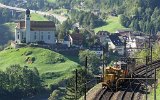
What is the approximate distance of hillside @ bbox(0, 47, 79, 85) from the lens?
86175 millimetres

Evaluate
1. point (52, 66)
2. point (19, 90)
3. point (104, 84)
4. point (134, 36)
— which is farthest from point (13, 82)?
point (134, 36)

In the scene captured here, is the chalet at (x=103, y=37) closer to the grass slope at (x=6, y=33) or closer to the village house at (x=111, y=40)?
the village house at (x=111, y=40)

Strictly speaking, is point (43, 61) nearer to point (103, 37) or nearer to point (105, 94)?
point (103, 37)

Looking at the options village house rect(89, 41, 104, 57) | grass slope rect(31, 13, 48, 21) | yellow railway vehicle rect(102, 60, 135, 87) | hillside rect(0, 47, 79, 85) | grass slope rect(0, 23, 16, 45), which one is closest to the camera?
yellow railway vehicle rect(102, 60, 135, 87)

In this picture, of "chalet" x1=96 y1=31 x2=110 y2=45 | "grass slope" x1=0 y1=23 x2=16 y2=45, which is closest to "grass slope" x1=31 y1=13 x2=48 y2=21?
"grass slope" x1=0 y1=23 x2=16 y2=45

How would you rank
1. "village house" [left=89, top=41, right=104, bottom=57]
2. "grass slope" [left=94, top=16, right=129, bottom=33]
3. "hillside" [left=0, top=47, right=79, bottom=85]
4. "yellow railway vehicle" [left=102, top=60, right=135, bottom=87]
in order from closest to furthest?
"yellow railway vehicle" [left=102, top=60, right=135, bottom=87], "hillside" [left=0, top=47, right=79, bottom=85], "village house" [left=89, top=41, right=104, bottom=57], "grass slope" [left=94, top=16, right=129, bottom=33]

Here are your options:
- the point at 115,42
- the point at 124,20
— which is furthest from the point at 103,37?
the point at 124,20

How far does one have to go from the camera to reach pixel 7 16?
181750 millimetres

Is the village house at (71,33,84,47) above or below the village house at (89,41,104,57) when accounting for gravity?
above

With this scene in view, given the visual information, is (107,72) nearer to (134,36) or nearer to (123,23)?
(134,36)

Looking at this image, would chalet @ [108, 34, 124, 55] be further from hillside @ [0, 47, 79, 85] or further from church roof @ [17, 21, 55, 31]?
hillside @ [0, 47, 79, 85]

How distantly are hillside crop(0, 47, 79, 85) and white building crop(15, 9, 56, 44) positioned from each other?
447 centimetres

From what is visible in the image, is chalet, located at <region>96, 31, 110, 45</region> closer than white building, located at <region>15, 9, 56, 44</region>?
No

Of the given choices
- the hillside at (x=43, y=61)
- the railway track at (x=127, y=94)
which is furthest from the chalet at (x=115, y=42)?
the railway track at (x=127, y=94)
